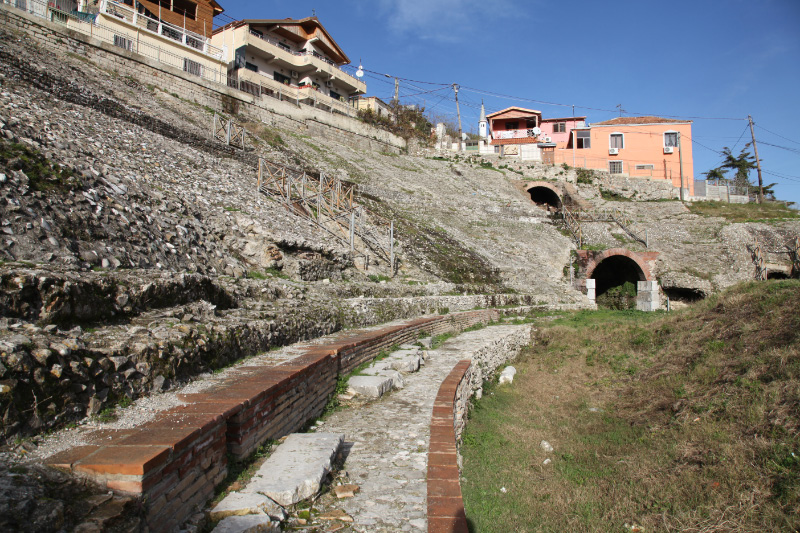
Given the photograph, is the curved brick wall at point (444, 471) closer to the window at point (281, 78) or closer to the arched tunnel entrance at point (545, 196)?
the arched tunnel entrance at point (545, 196)

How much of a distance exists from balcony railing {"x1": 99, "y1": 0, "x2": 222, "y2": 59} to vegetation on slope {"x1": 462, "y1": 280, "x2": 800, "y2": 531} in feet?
81.1

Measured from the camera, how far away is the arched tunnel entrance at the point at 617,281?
82.8 ft

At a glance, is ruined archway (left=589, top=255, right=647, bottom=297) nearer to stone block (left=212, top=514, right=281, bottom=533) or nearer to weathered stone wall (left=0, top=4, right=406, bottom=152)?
weathered stone wall (left=0, top=4, right=406, bottom=152)

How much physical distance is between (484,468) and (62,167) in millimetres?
6886

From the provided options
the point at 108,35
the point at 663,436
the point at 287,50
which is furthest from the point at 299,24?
the point at 663,436

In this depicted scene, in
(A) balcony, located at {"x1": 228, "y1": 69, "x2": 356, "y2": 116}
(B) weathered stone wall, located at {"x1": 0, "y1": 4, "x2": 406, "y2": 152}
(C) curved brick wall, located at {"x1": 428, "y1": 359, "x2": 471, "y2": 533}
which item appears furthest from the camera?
(A) balcony, located at {"x1": 228, "y1": 69, "x2": 356, "y2": 116}

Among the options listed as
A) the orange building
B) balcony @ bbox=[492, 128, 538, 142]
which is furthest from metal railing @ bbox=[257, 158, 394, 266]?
balcony @ bbox=[492, 128, 538, 142]

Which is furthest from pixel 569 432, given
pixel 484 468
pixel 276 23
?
pixel 276 23

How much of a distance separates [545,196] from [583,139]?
8531 millimetres

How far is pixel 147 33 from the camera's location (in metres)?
22.9

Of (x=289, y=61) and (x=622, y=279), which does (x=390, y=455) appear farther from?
(x=289, y=61)

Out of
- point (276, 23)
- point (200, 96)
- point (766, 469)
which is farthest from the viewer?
point (276, 23)

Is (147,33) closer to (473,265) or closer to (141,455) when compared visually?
(473,265)

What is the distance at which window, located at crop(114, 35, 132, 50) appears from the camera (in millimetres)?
21438
